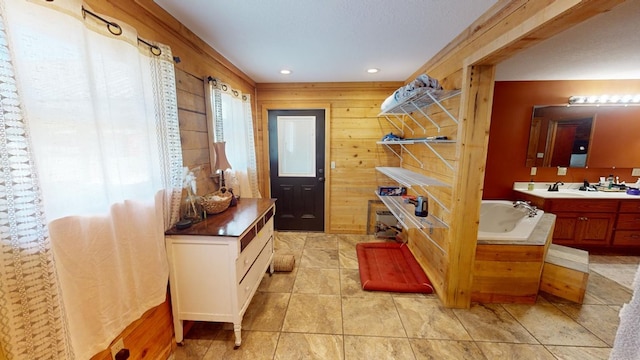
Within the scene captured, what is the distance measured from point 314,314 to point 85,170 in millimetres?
1795

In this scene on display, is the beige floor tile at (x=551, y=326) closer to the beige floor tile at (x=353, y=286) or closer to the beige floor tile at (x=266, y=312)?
the beige floor tile at (x=353, y=286)

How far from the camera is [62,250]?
95 cm

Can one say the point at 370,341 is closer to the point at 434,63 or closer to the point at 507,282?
the point at 507,282

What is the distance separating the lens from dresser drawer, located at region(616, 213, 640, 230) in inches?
114

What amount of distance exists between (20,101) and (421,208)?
265 centimetres

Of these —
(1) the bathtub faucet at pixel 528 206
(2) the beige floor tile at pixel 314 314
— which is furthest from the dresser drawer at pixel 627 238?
(2) the beige floor tile at pixel 314 314

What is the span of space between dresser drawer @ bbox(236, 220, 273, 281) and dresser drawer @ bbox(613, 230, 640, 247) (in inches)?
169

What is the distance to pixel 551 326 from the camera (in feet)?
6.07

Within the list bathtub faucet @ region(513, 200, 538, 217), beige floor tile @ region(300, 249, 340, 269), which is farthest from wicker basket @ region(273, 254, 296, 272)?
bathtub faucet @ region(513, 200, 538, 217)

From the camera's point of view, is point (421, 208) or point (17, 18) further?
point (421, 208)

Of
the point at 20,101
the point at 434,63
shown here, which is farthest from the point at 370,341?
the point at 434,63

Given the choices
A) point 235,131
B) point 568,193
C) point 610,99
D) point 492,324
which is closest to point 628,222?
point 568,193

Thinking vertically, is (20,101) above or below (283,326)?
above

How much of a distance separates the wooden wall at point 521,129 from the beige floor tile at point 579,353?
2022 millimetres
